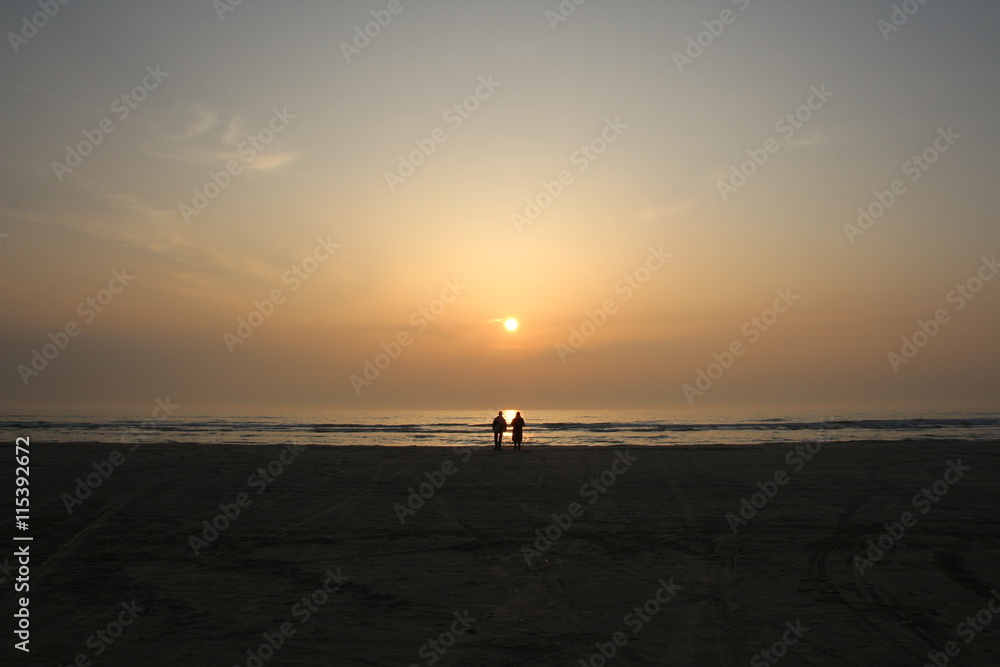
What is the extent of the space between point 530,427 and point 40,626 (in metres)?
49.7

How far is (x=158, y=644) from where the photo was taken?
5.79 metres

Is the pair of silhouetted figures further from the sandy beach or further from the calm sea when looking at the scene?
the sandy beach

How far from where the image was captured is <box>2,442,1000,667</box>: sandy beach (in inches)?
228

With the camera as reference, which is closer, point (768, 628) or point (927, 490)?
point (768, 628)

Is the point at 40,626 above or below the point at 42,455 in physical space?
below

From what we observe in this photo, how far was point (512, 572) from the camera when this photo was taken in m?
8.23

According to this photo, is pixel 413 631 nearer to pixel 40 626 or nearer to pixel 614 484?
pixel 40 626

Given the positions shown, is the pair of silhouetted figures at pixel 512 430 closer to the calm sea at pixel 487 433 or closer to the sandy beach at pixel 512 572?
the calm sea at pixel 487 433

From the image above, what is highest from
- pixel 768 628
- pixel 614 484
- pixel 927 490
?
pixel 614 484

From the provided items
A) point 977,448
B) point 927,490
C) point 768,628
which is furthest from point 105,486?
point 977,448

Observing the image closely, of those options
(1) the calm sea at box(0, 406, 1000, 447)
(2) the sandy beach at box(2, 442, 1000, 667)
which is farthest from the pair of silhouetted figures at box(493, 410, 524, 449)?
(2) the sandy beach at box(2, 442, 1000, 667)

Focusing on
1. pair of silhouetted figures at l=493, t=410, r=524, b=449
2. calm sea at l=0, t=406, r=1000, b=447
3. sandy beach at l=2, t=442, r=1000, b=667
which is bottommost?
sandy beach at l=2, t=442, r=1000, b=667

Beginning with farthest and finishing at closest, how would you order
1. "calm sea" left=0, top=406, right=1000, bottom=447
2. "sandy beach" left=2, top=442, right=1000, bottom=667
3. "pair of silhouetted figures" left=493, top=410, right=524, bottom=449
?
"calm sea" left=0, top=406, right=1000, bottom=447 → "pair of silhouetted figures" left=493, top=410, right=524, bottom=449 → "sandy beach" left=2, top=442, right=1000, bottom=667

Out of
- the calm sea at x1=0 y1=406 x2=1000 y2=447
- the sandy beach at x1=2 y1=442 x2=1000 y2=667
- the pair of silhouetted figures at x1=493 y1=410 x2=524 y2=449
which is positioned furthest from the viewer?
the calm sea at x1=0 y1=406 x2=1000 y2=447
